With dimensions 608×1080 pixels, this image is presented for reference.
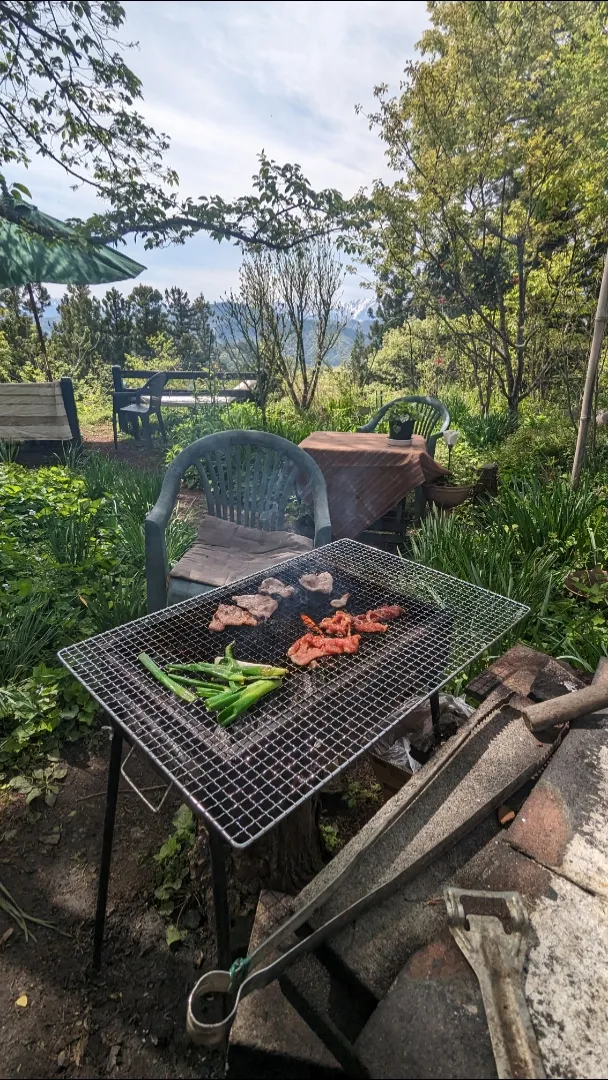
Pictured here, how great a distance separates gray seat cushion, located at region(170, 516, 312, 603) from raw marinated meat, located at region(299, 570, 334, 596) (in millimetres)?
599

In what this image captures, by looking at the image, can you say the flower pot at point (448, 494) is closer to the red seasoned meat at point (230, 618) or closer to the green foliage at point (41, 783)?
the red seasoned meat at point (230, 618)

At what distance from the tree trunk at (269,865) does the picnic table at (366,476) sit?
8.41ft

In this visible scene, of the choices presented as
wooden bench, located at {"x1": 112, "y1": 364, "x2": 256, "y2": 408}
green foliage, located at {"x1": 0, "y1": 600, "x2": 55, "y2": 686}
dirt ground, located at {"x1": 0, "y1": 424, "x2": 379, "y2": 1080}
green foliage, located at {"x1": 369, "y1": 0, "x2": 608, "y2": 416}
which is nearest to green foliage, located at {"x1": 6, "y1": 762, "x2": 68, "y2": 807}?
dirt ground, located at {"x1": 0, "y1": 424, "x2": 379, "y2": 1080}

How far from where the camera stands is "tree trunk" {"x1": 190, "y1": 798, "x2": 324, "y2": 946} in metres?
1.67

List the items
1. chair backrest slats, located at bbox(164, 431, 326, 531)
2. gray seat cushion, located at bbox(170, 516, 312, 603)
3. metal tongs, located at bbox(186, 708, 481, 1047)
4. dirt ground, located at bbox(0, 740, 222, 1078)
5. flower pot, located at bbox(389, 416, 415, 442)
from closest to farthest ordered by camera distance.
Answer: metal tongs, located at bbox(186, 708, 481, 1047) < dirt ground, located at bbox(0, 740, 222, 1078) < gray seat cushion, located at bbox(170, 516, 312, 603) < chair backrest slats, located at bbox(164, 431, 326, 531) < flower pot, located at bbox(389, 416, 415, 442)

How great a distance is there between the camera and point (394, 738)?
7.03 ft

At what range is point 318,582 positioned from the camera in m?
1.83

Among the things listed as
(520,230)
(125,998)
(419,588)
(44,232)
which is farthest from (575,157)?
(125,998)

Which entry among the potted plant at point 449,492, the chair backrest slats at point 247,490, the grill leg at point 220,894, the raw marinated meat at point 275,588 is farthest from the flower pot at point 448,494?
the grill leg at point 220,894

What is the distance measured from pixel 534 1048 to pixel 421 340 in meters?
12.3

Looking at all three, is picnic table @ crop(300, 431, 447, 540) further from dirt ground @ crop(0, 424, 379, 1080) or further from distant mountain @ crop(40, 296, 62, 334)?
distant mountain @ crop(40, 296, 62, 334)

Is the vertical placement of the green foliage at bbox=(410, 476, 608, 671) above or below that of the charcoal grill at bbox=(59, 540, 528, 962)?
below

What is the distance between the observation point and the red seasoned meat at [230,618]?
163 cm

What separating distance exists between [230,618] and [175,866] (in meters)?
1.01
